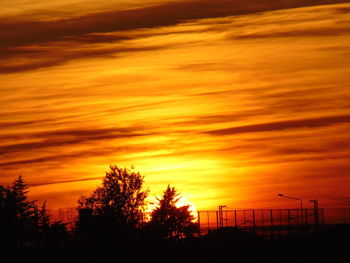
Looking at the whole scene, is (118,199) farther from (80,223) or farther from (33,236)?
(33,236)

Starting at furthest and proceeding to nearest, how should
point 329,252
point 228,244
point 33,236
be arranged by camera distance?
1. point 228,244
2. point 329,252
3. point 33,236

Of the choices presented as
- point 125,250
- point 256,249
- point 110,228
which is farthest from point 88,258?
point 256,249

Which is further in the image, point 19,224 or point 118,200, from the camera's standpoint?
point 118,200

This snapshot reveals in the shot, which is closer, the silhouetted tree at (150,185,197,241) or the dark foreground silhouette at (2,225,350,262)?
the dark foreground silhouette at (2,225,350,262)

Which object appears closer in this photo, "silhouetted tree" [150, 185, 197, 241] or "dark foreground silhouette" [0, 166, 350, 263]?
"dark foreground silhouette" [0, 166, 350, 263]

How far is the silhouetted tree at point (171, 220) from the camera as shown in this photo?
273ft

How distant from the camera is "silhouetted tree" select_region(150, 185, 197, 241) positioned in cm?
8312

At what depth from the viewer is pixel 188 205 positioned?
94.7 meters

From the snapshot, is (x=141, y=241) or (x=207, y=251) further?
(x=207, y=251)

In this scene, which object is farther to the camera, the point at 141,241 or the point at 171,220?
the point at 171,220

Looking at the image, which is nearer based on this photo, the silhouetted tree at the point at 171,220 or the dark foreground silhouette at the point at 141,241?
the dark foreground silhouette at the point at 141,241

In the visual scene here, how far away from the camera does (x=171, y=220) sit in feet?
287

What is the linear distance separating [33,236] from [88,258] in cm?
583

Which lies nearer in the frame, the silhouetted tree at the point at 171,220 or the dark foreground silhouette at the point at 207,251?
the dark foreground silhouette at the point at 207,251
